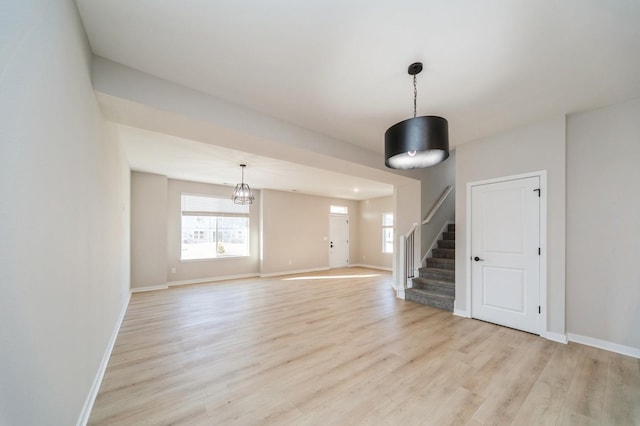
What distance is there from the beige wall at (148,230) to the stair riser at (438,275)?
591cm

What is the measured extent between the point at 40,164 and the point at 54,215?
0.31 m

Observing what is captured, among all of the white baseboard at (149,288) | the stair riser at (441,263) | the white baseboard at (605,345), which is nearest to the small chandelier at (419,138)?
the white baseboard at (605,345)

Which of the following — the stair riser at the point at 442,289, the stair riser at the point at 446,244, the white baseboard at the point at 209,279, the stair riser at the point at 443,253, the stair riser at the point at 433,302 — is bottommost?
the white baseboard at the point at 209,279

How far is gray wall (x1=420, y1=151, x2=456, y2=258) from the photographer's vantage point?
17.5ft

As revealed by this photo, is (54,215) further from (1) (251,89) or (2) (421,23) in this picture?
(2) (421,23)

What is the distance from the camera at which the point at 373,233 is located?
9508 millimetres

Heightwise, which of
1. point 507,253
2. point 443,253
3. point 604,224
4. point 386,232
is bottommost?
point 443,253

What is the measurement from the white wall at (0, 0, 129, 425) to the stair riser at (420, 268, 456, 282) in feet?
16.4

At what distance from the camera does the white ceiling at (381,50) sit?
1661 millimetres

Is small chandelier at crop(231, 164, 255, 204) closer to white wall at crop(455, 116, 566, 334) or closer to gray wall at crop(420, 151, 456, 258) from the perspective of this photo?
gray wall at crop(420, 151, 456, 258)

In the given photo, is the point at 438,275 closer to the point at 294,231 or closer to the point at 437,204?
the point at 437,204

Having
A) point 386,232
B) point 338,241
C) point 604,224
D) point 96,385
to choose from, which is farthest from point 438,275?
point 96,385

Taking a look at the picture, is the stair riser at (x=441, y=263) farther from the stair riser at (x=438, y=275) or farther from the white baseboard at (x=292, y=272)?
the white baseboard at (x=292, y=272)

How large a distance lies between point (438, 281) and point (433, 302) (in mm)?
477
